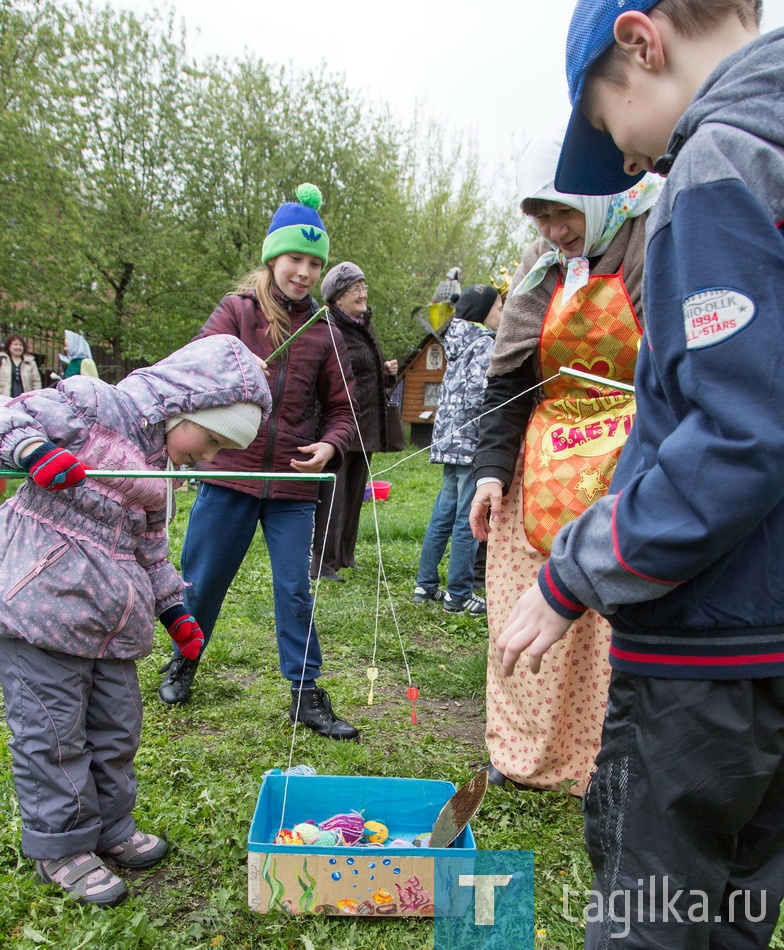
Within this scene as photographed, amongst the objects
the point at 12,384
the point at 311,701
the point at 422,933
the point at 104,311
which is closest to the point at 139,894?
the point at 422,933

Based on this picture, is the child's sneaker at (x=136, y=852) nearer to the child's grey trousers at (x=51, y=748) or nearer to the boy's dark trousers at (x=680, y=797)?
the child's grey trousers at (x=51, y=748)

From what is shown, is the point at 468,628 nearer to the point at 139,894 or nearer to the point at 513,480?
the point at 513,480

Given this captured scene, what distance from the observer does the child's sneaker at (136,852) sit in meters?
2.21

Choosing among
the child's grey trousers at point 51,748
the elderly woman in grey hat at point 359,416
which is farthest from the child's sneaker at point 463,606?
the child's grey trousers at point 51,748

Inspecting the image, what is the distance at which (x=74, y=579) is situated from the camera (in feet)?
6.55

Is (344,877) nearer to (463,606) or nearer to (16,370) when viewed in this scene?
(463,606)

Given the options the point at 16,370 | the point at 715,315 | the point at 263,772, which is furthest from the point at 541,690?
the point at 16,370

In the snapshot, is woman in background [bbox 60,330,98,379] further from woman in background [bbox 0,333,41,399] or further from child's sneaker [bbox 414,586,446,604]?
child's sneaker [bbox 414,586,446,604]

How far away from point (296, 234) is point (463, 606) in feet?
9.07

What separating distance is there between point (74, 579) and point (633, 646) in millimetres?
1451

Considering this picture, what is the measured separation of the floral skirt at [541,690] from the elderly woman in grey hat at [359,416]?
108 inches

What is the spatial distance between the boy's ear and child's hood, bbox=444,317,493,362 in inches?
166

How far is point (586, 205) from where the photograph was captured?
2.18 metres

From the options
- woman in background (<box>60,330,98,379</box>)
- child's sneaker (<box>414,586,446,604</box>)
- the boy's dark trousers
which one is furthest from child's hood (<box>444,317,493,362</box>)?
woman in background (<box>60,330,98,379</box>)
